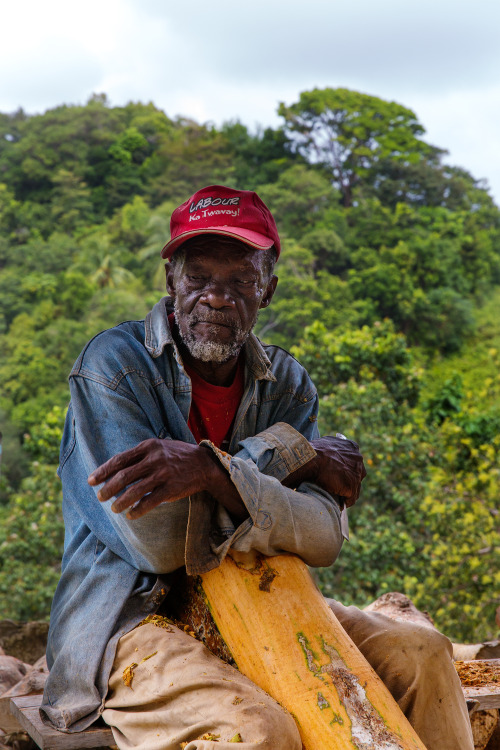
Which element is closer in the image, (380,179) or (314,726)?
(314,726)

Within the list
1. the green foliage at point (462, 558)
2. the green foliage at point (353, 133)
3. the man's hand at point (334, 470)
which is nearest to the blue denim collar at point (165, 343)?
the man's hand at point (334, 470)

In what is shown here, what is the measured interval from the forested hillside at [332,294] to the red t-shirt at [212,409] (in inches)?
296

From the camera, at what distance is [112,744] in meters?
2.37

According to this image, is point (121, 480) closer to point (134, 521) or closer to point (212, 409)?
point (134, 521)

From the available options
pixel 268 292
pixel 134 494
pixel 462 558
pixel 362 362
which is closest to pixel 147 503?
pixel 134 494

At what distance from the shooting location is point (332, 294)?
34562 millimetres

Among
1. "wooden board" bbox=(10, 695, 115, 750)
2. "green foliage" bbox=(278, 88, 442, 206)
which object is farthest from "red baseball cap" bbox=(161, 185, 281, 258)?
Answer: "green foliage" bbox=(278, 88, 442, 206)

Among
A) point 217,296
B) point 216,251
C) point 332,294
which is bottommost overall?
point 217,296

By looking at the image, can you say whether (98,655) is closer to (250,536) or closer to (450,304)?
(250,536)

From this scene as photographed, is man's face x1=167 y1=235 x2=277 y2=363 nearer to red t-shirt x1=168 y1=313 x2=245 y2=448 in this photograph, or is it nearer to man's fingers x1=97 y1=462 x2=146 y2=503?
red t-shirt x1=168 y1=313 x2=245 y2=448

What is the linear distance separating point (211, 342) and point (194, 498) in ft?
2.07

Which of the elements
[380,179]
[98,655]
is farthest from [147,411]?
[380,179]

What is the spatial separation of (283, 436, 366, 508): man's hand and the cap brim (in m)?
0.68

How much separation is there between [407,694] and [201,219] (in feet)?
5.29
